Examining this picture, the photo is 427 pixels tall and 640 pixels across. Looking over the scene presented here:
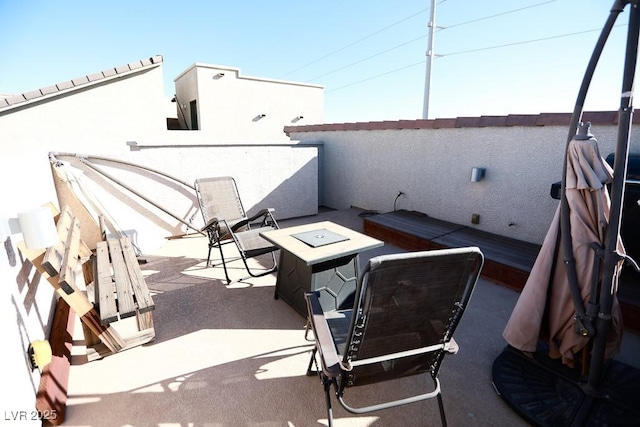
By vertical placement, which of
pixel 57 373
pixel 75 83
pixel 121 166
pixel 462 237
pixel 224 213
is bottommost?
pixel 57 373

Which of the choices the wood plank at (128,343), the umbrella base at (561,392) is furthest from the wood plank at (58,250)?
the umbrella base at (561,392)

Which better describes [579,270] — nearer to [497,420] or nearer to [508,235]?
[497,420]

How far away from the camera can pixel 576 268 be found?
1848mm

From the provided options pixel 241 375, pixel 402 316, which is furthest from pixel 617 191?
pixel 241 375

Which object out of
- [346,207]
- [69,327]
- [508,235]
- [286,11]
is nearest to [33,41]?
[286,11]

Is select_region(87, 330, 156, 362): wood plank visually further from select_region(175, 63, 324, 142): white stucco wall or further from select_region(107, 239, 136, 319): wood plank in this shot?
select_region(175, 63, 324, 142): white stucco wall

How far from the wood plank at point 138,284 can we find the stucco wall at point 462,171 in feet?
15.3

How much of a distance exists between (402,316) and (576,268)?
1221 mm

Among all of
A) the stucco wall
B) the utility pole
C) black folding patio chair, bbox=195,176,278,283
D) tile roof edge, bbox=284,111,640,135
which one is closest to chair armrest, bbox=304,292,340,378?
black folding patio chair, bbox=195,176,278,283

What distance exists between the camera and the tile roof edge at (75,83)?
5.90 meters

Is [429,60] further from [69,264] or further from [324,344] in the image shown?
[69,264]

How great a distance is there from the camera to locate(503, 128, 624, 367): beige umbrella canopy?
68.4 inches

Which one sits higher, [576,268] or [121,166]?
[121,166]

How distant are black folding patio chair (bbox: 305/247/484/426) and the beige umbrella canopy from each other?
825 mm
